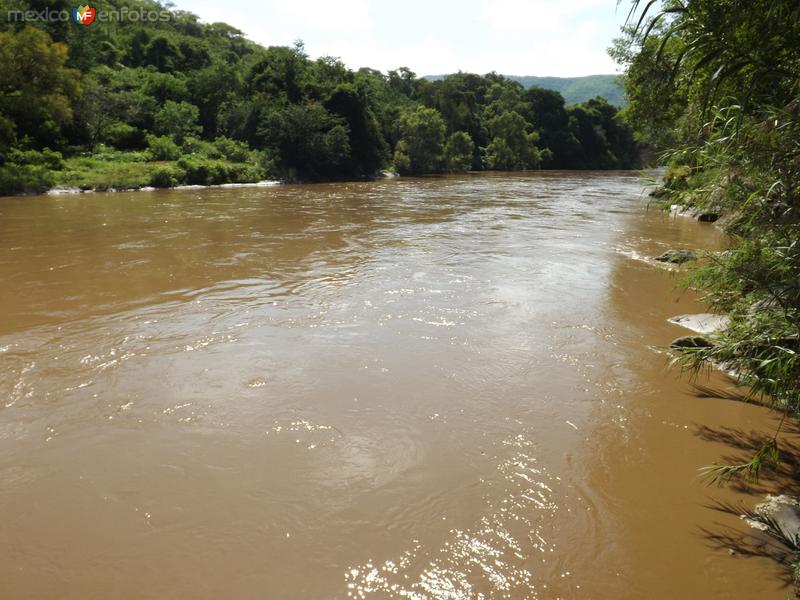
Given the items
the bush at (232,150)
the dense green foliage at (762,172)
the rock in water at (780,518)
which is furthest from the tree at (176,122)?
the rock in water at (780,518)

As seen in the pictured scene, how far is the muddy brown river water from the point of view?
10.9 feet

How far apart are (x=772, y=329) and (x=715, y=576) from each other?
178 cm

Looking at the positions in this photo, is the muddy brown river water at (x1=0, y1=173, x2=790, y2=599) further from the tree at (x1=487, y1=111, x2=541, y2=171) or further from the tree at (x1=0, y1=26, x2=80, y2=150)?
the tree at (x1=487, y1=111, x2=541, y2=171)

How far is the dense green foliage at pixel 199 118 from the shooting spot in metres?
30.7

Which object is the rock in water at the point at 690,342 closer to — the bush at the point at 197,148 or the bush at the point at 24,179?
the bush at the point at 24,179

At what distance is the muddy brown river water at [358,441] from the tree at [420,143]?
43.0 meters

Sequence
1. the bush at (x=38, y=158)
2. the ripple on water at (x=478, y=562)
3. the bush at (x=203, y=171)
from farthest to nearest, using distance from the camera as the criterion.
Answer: the bush at (x=203, y=171) → the bush at (x=38, y=158) → the ripple on water at (x=478, y=562)

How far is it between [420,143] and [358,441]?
49.9 m

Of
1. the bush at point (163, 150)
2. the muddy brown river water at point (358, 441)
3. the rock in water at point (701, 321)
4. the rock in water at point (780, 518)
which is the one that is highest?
the bush at point (163, 150)

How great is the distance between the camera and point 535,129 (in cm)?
7675

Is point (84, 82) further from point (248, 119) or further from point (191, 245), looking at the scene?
point (191, 245)

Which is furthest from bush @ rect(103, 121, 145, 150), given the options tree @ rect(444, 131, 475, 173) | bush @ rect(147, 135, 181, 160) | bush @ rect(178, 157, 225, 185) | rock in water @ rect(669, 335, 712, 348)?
rock in water @ rect(669, 335, 712, 348)

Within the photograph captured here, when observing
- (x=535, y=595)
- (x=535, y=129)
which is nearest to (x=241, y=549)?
(x=535, y=595)

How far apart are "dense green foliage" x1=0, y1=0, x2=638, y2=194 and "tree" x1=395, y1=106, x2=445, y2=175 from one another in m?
0.11
